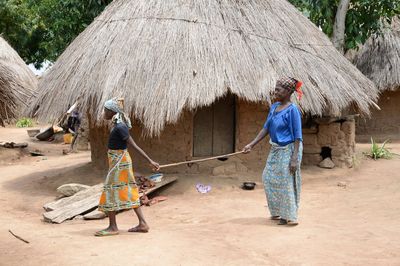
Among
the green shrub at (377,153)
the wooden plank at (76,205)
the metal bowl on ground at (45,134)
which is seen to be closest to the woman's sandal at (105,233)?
the wooden plank at (76,205)

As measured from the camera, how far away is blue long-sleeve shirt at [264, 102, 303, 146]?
18.2 ft

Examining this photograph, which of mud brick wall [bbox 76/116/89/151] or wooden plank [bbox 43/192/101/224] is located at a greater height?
mud brick wall [bbox 76/116/89/151]

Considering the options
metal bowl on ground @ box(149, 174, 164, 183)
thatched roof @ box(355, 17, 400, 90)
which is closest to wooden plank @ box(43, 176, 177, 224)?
metal bowl on ground @ box(149, 174, 164, 183)

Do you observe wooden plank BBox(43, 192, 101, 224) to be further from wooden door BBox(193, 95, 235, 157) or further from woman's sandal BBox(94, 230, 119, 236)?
wooden door BBox(193, 95, 235, 157)

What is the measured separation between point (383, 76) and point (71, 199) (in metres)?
9.23

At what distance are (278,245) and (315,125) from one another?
5137mm

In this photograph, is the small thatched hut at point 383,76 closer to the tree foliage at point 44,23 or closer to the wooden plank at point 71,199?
the tree foliage at point 44,23

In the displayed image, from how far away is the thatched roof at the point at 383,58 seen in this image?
45.0 feet

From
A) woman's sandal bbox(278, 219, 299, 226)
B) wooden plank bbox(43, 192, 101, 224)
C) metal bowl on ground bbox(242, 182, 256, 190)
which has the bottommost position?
wooden plank bbox(43, 192, 101, 224)

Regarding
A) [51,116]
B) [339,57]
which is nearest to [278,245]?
[51,116]

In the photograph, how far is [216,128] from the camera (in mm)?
9148

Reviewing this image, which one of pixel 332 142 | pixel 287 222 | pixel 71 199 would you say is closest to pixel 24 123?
pixel 332 142

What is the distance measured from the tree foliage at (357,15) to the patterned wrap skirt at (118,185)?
26.5 feet

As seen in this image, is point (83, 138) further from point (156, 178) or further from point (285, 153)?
point (285, 153)
